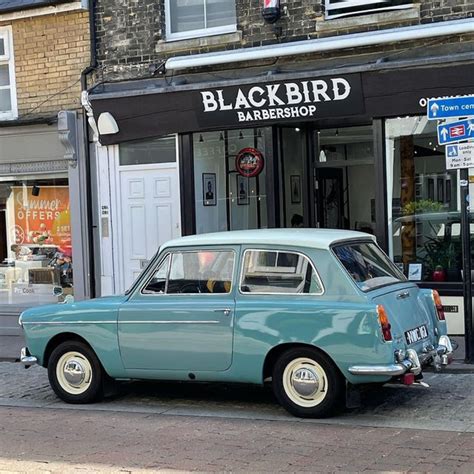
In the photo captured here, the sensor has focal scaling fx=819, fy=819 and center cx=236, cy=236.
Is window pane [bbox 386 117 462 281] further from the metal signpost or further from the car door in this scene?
the car door

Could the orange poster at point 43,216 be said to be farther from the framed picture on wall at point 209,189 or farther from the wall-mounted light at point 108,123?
the framed picture on wall at point 209,189

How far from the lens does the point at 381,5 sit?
435 inches

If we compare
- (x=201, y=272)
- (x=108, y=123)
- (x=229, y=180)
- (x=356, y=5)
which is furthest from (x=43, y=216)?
(x=201, y=272)

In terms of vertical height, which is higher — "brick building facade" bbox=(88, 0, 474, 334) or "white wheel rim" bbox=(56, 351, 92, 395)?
"brick building facade" bbox=(88, 0, 474, 334)

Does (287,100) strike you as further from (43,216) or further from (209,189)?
(43,216)

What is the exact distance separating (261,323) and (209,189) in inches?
234


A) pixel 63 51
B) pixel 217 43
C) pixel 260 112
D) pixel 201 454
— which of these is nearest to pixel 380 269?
pixel 201 454

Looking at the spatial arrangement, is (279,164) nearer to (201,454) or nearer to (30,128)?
(30,128)

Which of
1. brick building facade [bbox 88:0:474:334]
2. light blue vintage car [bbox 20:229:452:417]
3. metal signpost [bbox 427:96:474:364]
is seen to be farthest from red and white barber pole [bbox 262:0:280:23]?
light blue vintage car [bbox 20:229:452:417]

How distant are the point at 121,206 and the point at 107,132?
1185mm

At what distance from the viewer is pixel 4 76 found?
13633 mm

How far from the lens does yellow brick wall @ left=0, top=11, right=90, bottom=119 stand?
13.0 meters

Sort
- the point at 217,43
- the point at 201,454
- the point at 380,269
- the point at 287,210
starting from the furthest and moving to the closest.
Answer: the point at 287,210 < the point at 217,43 < the point at 380,269 < the point at 201,454

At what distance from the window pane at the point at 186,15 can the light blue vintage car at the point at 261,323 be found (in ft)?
18.2
